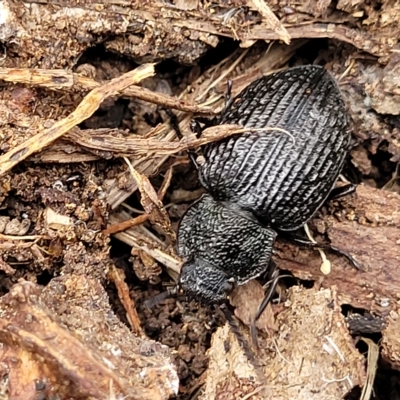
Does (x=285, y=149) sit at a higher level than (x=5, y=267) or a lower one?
higher

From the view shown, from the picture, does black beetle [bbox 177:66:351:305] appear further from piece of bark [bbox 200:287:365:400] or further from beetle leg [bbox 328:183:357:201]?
piece of bark [bbox 200:287:365:400]

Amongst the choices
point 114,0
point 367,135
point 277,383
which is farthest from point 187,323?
point 114,0

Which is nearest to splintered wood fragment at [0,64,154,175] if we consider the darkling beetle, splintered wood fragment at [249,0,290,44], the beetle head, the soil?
the soil

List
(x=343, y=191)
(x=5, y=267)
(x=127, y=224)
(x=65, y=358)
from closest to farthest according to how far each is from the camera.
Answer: (x=65, y=358)
(x=5, y=267)
(x=127, y=224)
(x=343, y=191)

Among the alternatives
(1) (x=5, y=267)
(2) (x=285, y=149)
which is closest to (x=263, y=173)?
(2) (x=285, y=149)

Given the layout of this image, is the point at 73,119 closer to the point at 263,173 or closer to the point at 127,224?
the point at 127,224

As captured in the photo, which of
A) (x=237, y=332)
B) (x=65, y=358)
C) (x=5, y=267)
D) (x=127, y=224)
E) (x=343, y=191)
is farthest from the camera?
(x=343, y=191)

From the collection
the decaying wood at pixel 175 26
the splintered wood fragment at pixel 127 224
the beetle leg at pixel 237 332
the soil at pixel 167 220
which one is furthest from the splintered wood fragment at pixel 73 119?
the beetle leg at pixel 237 332

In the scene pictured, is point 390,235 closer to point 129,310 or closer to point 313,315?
point 313,315

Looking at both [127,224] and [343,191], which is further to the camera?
[343,191]
